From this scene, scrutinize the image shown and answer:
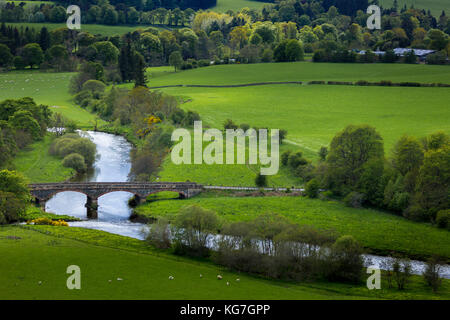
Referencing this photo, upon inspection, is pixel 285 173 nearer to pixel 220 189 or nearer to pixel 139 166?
pixel 220 189

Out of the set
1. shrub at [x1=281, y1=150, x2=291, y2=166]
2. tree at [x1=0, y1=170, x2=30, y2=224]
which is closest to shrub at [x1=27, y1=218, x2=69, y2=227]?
tree at [x1=0, y1=170, x2=30, y2=224]

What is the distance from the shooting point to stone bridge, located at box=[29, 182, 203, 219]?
10012 cm

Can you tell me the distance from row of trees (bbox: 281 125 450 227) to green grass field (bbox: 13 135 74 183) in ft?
140

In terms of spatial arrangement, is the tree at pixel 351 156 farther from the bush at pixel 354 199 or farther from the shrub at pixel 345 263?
the shrub at pixel 345 263

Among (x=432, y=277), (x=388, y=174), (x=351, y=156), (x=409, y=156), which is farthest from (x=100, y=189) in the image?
(x=432, y=277)

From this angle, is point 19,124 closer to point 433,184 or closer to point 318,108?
point 318,108

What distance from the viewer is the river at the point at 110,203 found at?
8938 cm

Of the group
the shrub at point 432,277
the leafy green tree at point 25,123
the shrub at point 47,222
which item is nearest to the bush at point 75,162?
the leafy green tree at point 25,123

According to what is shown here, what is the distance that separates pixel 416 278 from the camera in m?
73.5

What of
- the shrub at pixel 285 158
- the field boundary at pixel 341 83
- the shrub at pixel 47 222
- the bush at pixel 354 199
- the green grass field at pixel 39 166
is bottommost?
the shrub at pixel 47 222

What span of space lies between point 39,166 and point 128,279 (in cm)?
5983
